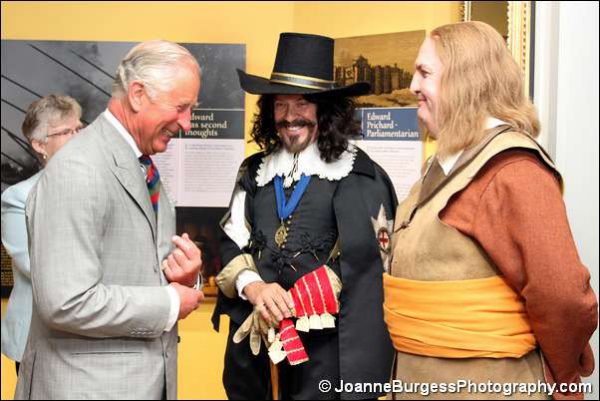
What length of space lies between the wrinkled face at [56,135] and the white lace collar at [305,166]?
2.76ft

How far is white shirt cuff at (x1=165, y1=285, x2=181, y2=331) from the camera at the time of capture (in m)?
1.95

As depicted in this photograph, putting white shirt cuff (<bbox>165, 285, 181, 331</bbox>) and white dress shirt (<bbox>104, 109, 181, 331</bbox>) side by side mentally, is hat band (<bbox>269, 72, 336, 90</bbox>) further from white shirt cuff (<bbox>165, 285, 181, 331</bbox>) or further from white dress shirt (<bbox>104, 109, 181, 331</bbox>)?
white shirt cuff (<bbox>165, 285, 181, 331</bbox>)

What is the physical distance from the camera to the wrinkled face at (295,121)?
9.81ft

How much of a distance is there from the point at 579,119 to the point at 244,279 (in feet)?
5.74

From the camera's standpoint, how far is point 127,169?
1.98 m

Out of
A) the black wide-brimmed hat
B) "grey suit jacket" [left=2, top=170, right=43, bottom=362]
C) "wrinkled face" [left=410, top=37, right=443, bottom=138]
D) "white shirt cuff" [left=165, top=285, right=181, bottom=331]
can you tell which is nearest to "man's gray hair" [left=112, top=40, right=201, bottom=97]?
"white shirt cuff" [left=165, top=285, right=181, bottom=331]

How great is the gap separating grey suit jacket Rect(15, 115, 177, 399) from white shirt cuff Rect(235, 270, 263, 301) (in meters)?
0.81

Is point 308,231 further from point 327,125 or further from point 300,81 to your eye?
point 300,81

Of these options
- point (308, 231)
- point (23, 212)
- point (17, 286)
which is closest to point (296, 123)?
point (308, 231)

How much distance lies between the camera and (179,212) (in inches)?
164

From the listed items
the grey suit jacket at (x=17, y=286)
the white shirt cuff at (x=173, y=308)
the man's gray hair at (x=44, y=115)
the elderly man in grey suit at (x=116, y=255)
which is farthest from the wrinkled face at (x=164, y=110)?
the man's gray hair at (x=44, y=115)

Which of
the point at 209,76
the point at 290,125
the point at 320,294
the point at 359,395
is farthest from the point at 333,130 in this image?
the point at 209,76

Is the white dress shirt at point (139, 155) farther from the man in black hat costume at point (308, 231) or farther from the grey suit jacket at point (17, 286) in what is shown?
the grey suit jacket at point (17, 286)

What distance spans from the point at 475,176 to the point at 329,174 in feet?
3.39
